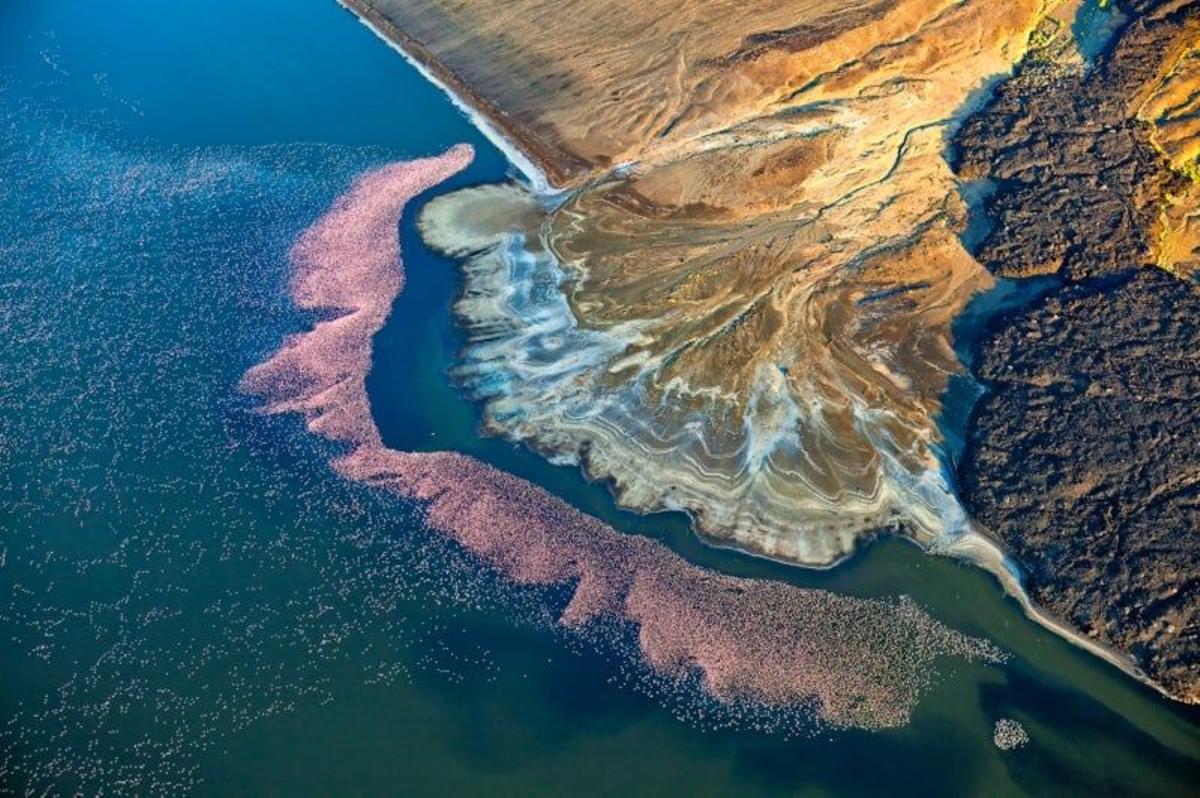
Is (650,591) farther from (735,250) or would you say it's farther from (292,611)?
(735,250)

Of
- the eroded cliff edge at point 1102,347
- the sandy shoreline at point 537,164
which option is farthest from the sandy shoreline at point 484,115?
the eroded cliff edge at point 1102,347

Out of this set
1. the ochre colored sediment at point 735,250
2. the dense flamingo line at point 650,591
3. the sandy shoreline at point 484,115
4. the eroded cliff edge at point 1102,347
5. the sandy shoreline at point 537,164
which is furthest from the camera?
the sandy shoreline at point 484,115

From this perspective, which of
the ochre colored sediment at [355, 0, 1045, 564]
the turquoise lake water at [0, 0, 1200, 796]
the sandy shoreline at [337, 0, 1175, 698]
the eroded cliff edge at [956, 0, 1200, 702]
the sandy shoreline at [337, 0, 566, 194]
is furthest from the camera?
the sandy shoreline at [337, 0, 566, 194]

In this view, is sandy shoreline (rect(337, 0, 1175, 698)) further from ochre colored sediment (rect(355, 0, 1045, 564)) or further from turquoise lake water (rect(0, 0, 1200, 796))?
turquoise lake water (rect(0, 0, 1200, 796))

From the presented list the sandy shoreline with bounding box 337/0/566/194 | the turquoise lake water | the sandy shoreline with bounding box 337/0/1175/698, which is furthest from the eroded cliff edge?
the sandy shoreline with bounding box 337/0/566/194

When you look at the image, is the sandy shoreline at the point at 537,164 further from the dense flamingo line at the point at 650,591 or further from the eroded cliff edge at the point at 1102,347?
the dense flamingo line at the point at 650,591
